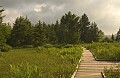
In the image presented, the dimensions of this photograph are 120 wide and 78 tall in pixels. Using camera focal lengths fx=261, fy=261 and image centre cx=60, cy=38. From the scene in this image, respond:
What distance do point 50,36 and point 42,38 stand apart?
14338mm

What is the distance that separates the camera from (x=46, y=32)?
7125 centimetres

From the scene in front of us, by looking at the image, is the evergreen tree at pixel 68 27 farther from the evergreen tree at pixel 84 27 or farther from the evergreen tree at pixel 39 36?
the evergreen tree at pixel 39 36

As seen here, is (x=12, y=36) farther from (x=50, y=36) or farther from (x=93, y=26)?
(x=93, y=26)

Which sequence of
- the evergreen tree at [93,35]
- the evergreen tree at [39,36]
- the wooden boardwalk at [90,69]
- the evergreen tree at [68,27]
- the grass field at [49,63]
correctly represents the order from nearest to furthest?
the grass field at [49,63], the wooden boardwalk at [90,69], the evergreen tree at [39,36], the evergreen tree at [68,27], the evergreen tree at [93,35]

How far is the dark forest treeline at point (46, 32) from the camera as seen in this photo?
6476 cm

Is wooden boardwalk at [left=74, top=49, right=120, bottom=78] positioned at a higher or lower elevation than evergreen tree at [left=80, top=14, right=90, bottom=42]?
lower

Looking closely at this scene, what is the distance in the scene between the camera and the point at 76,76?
13938mm

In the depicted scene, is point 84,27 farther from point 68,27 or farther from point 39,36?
point 39,36

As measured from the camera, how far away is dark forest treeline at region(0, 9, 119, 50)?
64.8m

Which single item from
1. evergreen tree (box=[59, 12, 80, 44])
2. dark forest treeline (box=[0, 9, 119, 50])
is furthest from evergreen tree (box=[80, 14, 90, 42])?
evergreen tree (box=[59, 12, 80, 44])

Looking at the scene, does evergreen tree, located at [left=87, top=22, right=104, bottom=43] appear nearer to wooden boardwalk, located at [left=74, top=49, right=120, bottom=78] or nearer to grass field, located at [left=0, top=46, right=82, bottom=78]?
grass field, located at [left=0, top=46, right=82, bottom=78]

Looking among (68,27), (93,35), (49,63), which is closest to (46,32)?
(68,27)

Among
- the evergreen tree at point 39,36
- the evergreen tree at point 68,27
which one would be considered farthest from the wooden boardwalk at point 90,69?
the evergreen tree at point 68,27

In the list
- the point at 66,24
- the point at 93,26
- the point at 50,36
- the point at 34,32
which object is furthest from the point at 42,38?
the point at 93,26
